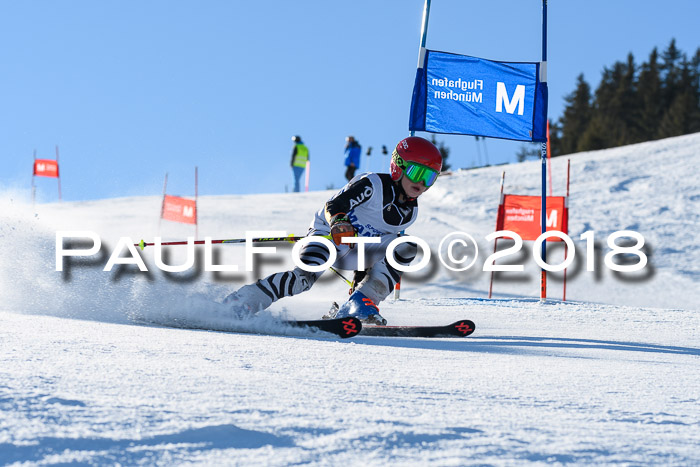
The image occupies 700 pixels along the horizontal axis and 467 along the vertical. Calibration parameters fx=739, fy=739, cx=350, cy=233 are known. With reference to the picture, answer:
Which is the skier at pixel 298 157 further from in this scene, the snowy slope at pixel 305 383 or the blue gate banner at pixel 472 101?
the snowy slope at pixel 305 383

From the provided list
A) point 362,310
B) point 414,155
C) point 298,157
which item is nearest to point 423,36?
point 414,155

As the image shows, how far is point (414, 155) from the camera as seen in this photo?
4.51m

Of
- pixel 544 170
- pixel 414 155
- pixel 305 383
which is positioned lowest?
pixel 305 383

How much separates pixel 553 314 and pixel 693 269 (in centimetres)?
589

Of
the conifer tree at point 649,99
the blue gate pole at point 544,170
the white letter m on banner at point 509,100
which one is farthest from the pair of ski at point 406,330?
the conifer tree at point 649,99

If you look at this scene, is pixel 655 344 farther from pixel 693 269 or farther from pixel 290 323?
pixel 693 269

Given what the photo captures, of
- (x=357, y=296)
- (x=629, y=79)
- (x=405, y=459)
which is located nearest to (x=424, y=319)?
(x=357, y=296)

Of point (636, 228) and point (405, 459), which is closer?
point (405, 459)

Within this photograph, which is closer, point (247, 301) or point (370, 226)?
point (247, 301)

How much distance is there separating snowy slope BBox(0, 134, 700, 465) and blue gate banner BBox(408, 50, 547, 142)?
2223 mm

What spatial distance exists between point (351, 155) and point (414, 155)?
14636 mm

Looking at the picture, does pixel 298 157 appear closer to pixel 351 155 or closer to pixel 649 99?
pixel 351 155

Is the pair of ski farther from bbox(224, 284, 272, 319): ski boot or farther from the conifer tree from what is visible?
the conifer tree

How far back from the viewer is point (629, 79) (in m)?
53.4
